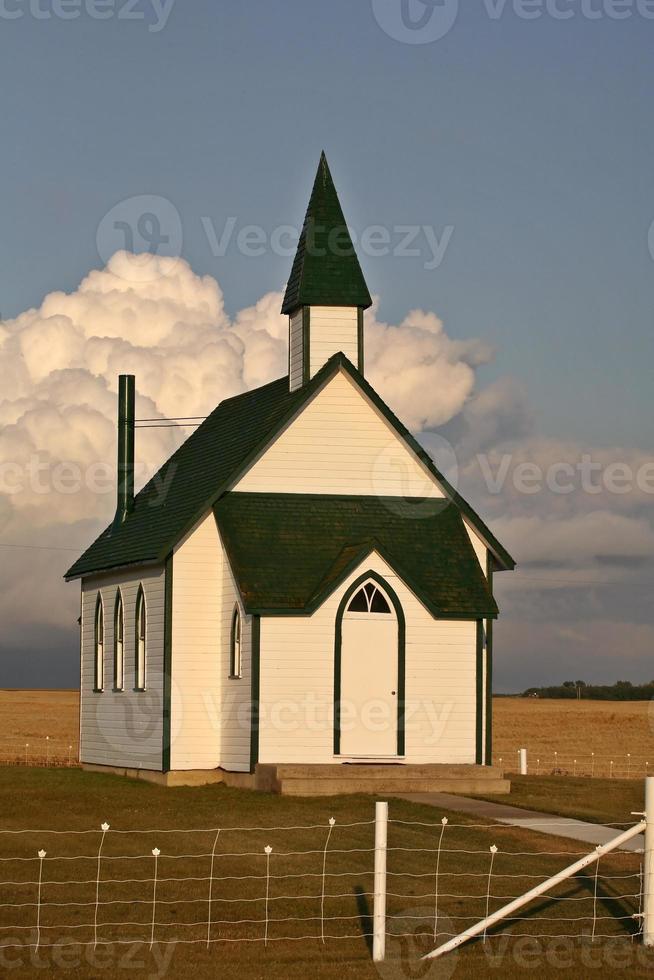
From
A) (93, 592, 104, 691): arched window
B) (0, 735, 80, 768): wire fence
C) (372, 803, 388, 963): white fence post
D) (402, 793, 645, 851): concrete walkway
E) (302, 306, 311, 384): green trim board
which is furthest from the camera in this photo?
(0, 735, 80, 768): wire fence

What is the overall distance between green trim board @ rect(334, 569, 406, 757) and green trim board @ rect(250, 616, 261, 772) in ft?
4.89

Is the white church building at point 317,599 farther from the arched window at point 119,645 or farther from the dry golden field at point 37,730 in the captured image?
the dry golden field at point 37,730

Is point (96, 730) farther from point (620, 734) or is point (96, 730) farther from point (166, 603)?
point (620, 734)

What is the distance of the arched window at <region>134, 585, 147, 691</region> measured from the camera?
110 ft

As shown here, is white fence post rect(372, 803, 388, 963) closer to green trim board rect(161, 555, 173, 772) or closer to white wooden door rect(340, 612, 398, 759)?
white wooden door rect(340, 612, 398, 759)

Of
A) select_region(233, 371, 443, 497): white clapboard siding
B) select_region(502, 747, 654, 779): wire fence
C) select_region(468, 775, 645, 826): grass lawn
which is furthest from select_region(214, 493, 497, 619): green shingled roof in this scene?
select_region(502, 747, 654, 779): wire fence

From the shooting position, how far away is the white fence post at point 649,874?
16.8 m

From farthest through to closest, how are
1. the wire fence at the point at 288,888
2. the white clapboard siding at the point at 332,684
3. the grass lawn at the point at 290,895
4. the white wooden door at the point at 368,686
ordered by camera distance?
the white wooden door at the point at 368,686 → the white clapboard siding at the point at 332,684 → the wire fence at the point at 288,888 → the grass lawn at the point at 290,895

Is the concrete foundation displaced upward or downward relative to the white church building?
downward

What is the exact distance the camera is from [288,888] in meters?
19.2

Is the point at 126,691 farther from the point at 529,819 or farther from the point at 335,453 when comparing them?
the point at 529,819

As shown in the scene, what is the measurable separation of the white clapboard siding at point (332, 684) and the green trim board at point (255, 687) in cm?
9

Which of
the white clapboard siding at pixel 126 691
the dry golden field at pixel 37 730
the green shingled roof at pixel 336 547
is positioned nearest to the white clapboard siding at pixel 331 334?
the green shingled roof at pixel 336 547

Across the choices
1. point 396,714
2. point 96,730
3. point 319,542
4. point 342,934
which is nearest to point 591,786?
point 396,714
